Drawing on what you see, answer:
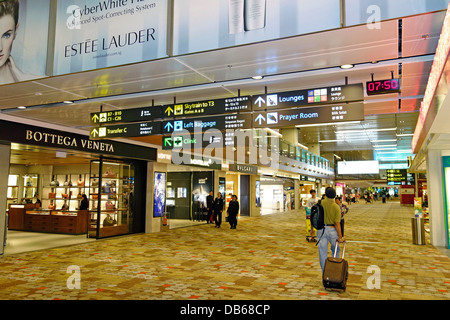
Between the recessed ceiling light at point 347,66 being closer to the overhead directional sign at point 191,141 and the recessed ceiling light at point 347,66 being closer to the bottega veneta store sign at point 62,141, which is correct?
the overhead directional sign at point 191,141

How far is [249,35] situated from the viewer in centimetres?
412

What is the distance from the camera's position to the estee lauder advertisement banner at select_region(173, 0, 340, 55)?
380cm

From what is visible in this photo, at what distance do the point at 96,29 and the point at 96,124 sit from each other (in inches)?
99.3

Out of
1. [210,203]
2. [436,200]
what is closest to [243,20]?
[436,200]

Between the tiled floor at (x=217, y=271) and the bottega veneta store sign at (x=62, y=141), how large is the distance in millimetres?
2587

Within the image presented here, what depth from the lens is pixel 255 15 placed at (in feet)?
13.5

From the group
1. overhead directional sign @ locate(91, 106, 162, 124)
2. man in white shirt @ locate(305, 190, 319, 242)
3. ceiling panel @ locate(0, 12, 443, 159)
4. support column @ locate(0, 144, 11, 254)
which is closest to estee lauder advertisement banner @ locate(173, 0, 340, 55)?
ceiling panel @ locate(0, 12, 443, 159)

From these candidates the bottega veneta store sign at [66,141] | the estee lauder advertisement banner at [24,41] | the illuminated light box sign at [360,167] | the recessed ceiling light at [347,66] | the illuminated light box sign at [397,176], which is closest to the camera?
the recessed ceiling light at [347,66]

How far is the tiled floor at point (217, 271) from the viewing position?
15.6 ft

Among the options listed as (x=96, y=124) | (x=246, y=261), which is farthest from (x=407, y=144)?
(x=96, y=124)

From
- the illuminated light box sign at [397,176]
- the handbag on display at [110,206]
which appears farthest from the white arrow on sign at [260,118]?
the illuminated light box sign at [397,176]

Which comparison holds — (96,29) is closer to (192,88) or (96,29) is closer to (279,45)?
(192,88)

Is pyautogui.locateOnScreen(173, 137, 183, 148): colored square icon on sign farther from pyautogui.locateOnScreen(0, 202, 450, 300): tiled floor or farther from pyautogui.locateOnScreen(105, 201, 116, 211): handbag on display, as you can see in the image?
pyautogui.locateOnScreen(105, 201, 116, 211): handbag on display

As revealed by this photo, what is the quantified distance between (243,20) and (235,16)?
17cm
